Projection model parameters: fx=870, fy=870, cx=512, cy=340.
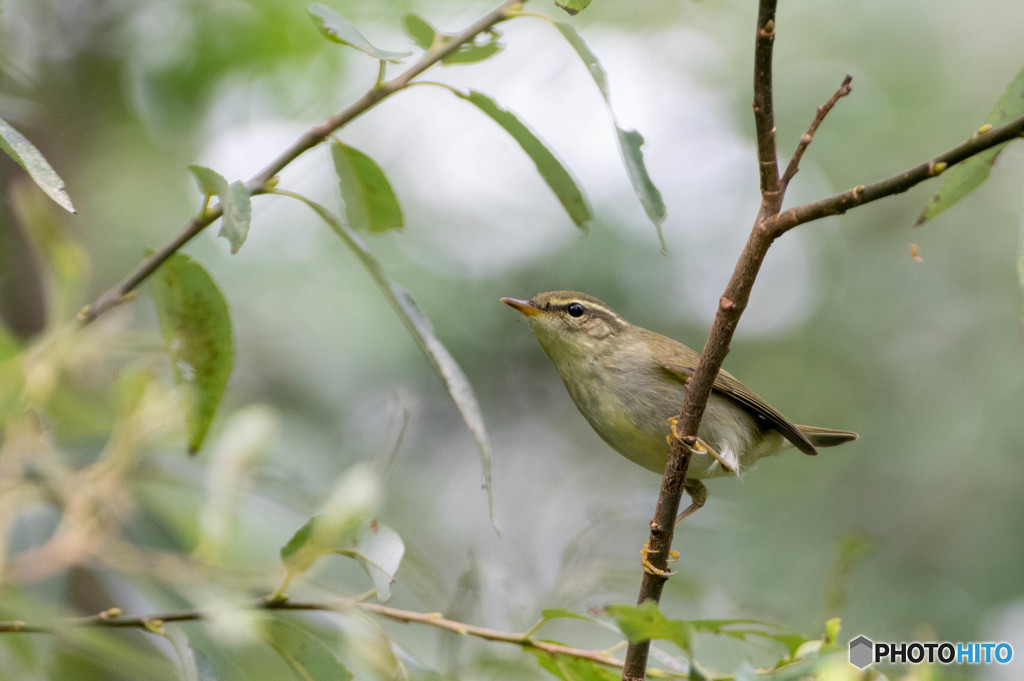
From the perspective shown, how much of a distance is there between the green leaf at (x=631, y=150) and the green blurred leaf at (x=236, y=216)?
661 millimetres

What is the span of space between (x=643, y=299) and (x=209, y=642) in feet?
15.9

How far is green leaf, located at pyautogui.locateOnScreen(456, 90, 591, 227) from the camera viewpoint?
1842mm

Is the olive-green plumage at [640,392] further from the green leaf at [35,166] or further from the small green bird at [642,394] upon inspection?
the green leaf at [35,166]

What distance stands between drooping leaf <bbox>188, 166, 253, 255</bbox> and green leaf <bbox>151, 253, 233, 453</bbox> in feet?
1.22

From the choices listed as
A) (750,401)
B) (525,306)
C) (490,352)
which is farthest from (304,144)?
(490,352)

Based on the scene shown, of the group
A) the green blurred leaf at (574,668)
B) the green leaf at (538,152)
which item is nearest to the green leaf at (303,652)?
the green blurred leaf at (574,668)

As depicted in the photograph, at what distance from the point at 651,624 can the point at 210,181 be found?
1063mm

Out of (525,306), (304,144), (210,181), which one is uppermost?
(525,306)

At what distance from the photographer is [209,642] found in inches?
74.2

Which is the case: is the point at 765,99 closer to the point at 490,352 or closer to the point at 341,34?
the point at 341,34

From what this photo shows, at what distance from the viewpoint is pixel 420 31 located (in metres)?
1.76

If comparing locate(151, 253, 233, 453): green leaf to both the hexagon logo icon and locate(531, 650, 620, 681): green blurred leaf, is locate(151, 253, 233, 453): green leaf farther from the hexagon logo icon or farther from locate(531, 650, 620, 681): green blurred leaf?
the hexagon logo icon

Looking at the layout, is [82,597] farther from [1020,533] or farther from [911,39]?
[911,39]

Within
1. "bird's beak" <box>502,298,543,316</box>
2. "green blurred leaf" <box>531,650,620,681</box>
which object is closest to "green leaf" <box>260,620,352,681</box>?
"green blurred leaf" <box>531,650,620,681</box>
